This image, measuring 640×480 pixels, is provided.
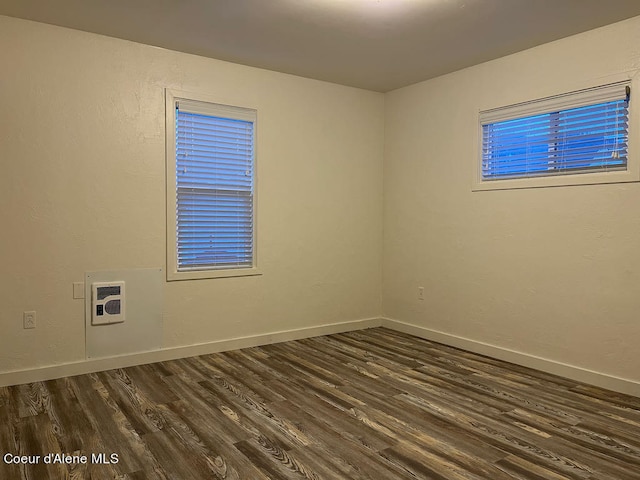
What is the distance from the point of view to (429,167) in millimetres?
4863

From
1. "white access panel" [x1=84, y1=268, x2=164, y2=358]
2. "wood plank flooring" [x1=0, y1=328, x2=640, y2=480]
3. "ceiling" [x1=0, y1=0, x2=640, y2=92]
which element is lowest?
"wood plank flooring" [x1=0, y1=328, x2=640, y2=480]

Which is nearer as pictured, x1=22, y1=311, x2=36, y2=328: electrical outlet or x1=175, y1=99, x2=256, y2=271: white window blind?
x1=22, y1=311, x2=36, y2=328: electrical outlet

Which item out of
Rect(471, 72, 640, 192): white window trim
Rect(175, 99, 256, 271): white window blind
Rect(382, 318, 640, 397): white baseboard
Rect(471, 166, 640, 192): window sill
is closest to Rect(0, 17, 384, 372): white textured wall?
Rect(175, 99, 256, 271): white window blind

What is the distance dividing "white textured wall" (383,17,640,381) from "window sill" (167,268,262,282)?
1692 mm

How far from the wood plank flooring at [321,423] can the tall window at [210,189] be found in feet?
3.02

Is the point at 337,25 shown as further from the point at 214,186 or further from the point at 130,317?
the point at 130,317

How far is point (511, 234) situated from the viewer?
409cm

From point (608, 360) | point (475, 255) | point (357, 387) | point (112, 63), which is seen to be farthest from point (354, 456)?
point (112, 63)

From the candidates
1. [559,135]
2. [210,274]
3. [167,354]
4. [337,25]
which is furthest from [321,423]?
[559,135]

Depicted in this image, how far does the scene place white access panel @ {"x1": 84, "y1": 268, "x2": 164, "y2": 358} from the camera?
12.2ft

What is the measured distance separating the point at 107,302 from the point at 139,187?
966 millimetres

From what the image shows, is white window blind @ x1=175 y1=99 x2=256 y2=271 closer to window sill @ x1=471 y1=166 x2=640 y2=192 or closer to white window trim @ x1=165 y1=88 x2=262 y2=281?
white window trim @ x1=165 y1=88 x2=262 y2=281

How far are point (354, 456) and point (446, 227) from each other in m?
2.79

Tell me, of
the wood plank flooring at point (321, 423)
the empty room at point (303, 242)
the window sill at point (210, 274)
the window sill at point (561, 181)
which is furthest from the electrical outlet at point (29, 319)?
the window sill at point (561, 181)
